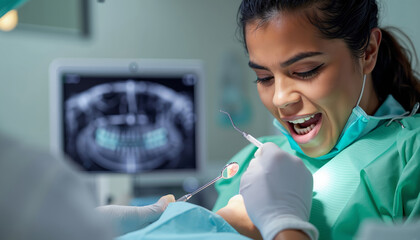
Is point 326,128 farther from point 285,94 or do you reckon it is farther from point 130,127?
point 130,127

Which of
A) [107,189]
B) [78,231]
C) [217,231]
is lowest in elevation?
[107,189]

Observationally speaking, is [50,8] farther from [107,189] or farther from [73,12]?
[107,189]

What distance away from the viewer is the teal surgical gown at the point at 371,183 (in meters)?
0.75

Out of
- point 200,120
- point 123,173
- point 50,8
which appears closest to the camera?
point 123,173

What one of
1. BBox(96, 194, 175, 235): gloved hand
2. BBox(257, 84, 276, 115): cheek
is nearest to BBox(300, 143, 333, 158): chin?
BBox(257, 84, 276, 115): cheek

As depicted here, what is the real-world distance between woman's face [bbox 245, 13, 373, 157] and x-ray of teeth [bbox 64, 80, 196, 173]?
1242 millimetres

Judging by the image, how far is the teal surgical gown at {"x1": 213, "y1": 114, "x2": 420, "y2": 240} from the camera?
0.75 metres

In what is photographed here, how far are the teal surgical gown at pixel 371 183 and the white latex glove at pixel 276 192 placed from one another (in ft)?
0.30

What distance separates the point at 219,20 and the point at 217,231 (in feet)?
7.26

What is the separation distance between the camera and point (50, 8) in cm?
252

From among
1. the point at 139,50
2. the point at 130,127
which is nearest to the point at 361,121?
the point at 130,127

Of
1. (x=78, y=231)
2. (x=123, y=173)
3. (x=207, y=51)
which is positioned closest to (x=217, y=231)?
(x=78, y=231)

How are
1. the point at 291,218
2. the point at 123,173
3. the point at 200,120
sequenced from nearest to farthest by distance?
1. the point at 291,218
2. the point at 123,173
3. the point at 200,120

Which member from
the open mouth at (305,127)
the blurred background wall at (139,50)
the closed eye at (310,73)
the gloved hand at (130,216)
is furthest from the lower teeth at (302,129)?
the blurred background wall at (139,50)
